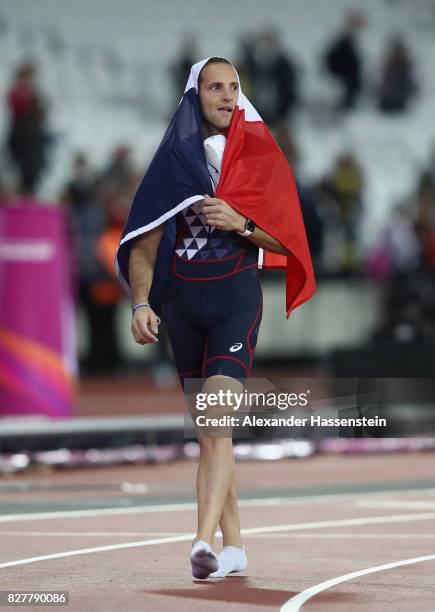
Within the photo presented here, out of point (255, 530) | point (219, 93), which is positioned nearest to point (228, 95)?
point (219, 93)

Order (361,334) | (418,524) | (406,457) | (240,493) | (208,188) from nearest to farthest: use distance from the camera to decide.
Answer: (208,188) → (418,524) → (240,493) → (406,457) → (361,334)

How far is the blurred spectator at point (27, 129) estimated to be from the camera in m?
22.3

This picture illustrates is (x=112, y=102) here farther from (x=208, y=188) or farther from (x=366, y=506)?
(x=208, y=188)

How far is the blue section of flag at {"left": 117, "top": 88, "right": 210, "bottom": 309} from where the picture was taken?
7270 mm

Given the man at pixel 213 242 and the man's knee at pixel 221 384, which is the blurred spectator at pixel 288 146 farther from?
the man's knee at pixel 221 384

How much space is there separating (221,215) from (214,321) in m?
0.55

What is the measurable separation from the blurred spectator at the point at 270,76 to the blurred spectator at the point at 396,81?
2817 millimetres

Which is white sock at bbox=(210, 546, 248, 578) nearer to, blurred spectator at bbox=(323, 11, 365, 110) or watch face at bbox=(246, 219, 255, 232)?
watch face at bbox=(246, 219, 255, 232)

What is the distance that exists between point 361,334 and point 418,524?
13.3 m

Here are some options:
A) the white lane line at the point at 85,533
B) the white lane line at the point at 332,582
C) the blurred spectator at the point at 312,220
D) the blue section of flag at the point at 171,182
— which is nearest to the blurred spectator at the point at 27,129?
the blurred spectator at the point at 312,220

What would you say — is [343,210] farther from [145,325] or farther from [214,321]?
[145,325]

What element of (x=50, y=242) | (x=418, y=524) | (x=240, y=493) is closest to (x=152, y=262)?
(x=418, y=524)

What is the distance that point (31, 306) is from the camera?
1482cm

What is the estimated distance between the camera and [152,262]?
7.39 m
